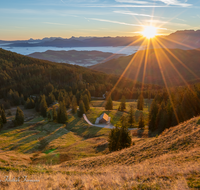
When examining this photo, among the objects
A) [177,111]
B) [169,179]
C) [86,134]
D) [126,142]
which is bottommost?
[86,134]

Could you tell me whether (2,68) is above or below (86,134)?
above

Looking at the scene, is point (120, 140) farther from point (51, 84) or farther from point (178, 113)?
point (51, 84)

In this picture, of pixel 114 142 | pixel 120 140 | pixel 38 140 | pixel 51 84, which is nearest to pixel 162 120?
pixel 120 140

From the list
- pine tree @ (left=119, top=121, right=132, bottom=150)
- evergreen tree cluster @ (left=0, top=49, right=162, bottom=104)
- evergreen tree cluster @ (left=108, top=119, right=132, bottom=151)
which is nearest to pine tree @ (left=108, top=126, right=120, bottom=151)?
evergreen tree cluster @ (left=108, top=119, right=132, bottom=151)

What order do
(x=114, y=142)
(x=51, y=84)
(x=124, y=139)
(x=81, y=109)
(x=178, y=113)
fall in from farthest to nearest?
(x=51, y=84) → (x=81, y=109) → (x=178, y=113) → (x=124, y=139) → (x=114, y=142)

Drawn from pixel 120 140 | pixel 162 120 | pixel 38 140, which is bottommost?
pixel 38 140

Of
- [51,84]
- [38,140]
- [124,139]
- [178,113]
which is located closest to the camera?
[124,139]

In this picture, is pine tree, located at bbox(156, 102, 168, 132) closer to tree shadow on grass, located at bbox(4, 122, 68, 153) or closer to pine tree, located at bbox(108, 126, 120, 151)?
pine tree, located at bbox(108, 126, 120, 151)

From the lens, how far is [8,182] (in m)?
11.4

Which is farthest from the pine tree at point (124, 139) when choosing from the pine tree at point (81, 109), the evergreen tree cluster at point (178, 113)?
the pine tree at point (81, 109)

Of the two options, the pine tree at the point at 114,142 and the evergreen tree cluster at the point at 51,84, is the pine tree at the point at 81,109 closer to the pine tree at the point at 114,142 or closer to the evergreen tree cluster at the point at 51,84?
the evergreen tree cluster at the point at 51,84

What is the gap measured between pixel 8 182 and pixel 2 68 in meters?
221

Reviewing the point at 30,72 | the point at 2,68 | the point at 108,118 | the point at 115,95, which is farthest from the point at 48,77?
the point at 108,118

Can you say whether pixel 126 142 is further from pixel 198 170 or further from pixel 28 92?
pixel 28 92
